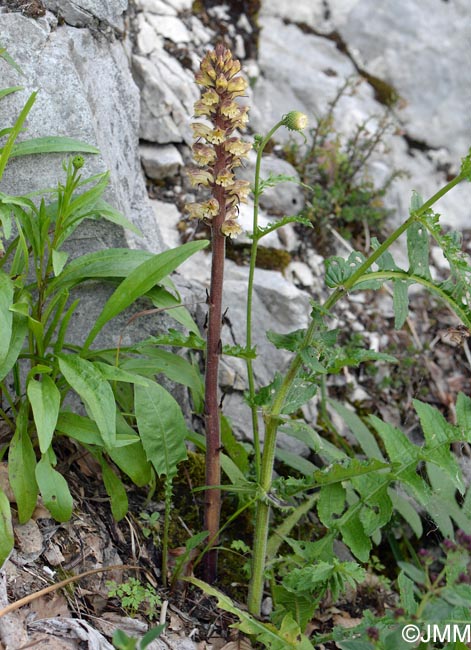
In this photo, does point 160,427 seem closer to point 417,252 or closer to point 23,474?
point 23,474

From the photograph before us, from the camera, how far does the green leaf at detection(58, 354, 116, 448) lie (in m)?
2.28

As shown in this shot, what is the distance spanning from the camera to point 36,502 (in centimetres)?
253

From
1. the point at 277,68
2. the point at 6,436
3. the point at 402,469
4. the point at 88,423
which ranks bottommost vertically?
the point at 6,436

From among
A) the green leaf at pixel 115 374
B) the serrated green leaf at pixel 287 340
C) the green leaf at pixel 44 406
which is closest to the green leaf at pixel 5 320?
the green leaf at pixel 44 406

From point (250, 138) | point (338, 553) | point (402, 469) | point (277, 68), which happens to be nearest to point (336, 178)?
point (250, 138)

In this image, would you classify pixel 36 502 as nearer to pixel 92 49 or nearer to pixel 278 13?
pixel 92 49

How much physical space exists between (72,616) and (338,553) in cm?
138

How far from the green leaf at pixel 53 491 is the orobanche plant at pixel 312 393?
508 mm

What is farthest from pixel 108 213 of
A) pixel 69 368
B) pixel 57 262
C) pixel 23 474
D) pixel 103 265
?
pixel 23 474

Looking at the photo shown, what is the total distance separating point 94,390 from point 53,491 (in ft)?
1.22

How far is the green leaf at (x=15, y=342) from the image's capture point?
236 centimetres

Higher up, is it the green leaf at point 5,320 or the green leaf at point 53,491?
the green leaf at point 5,320

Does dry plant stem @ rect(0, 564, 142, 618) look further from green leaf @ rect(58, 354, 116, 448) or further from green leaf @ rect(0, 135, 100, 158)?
green leaf @ rect(0, 135, 100, 158)

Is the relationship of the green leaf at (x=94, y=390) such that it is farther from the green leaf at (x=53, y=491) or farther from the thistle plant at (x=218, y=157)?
the thistle plant at (x=218, y=157)
